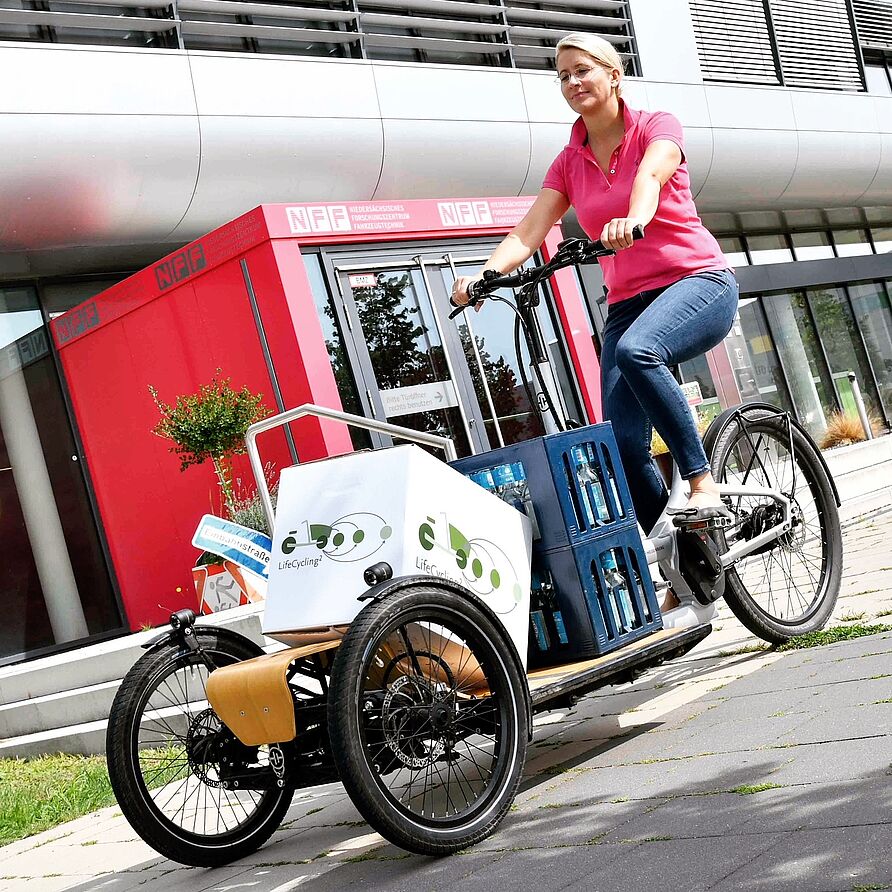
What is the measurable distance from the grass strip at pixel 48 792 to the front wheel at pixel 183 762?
56.8 inches

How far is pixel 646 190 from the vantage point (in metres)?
3.82

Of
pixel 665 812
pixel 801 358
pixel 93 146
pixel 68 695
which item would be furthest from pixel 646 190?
pixel 801 358

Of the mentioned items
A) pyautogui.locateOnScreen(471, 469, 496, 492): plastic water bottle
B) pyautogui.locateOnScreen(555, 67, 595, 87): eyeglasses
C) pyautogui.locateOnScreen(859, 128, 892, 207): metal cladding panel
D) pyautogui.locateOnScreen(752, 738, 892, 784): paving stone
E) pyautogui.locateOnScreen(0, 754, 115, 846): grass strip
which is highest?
pyautogui.locateOnScreen(859, 128, 892, 207): metal cladding panel

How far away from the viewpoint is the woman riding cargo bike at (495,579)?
9.87 ft

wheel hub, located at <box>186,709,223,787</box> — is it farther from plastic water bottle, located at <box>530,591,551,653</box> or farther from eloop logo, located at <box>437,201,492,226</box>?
eloop logo, located at <box>437,201,492,226</box>

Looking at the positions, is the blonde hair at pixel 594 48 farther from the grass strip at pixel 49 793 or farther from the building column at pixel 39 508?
the building column at pixel 39 508

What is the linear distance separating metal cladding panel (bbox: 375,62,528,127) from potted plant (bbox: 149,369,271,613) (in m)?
4.74

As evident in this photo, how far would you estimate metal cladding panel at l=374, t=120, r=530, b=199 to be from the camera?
13.4 metres

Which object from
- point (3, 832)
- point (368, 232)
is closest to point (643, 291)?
point (3, 832)

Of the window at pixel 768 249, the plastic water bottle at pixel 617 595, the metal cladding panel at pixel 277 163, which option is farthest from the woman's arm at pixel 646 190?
the window at pixel 768 249

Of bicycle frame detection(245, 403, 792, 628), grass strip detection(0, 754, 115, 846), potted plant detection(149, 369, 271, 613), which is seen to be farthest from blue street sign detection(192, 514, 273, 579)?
bicycle frame detection(245, 403, 792, 628)

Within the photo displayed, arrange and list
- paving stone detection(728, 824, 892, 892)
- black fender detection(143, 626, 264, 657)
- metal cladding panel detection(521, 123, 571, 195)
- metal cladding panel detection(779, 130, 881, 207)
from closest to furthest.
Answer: paving stone detection(728, 824, 892, 892) → black fender detection(143, 626, 264, 657) → metal cladding panel detection(521, 123, 571, 195) → metal cladding panel detection(779, 130, 881, 207)

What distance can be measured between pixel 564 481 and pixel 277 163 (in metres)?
9.46

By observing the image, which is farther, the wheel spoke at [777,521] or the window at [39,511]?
the window at [39,511]
